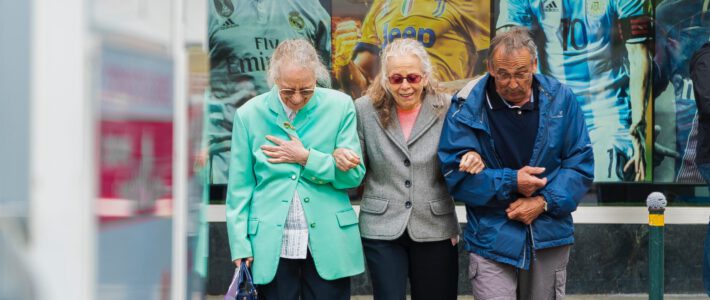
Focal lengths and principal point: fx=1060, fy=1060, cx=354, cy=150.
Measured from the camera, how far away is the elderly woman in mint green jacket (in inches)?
190

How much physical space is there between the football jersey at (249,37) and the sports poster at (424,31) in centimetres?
19

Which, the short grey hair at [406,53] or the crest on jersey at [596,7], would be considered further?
the crest on jersey at [596,7]

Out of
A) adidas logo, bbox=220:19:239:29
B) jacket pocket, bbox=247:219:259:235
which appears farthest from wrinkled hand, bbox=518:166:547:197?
adidas logo, bbox=220:19:239:29

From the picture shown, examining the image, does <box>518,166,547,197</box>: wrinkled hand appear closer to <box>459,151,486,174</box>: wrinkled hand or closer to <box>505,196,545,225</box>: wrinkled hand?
<box>505,196,545,225</box>: wrinkled hand

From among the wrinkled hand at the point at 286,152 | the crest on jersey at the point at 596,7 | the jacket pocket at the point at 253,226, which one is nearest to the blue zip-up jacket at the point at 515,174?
the wrinkled hand at the point at 286,152

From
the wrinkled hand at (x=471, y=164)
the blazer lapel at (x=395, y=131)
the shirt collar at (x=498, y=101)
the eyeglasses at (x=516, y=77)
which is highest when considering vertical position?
the eyeglasses at (x=516, y=77)

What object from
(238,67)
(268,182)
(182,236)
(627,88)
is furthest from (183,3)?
(627,88)

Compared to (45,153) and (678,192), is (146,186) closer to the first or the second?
(45,153)

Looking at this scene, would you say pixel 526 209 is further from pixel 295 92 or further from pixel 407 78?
pixel 295 92

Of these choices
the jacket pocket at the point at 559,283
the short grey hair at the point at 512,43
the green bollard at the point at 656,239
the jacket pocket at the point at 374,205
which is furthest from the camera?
the green bollard at the point at 656,239

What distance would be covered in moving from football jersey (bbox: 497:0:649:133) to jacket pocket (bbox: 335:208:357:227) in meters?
3.46

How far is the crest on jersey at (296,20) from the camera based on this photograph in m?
7.96

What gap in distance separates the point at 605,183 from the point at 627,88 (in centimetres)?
75

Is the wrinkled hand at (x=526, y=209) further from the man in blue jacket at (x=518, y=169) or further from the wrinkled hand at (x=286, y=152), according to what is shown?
the wrinkled hand at (x=286, y=152)
